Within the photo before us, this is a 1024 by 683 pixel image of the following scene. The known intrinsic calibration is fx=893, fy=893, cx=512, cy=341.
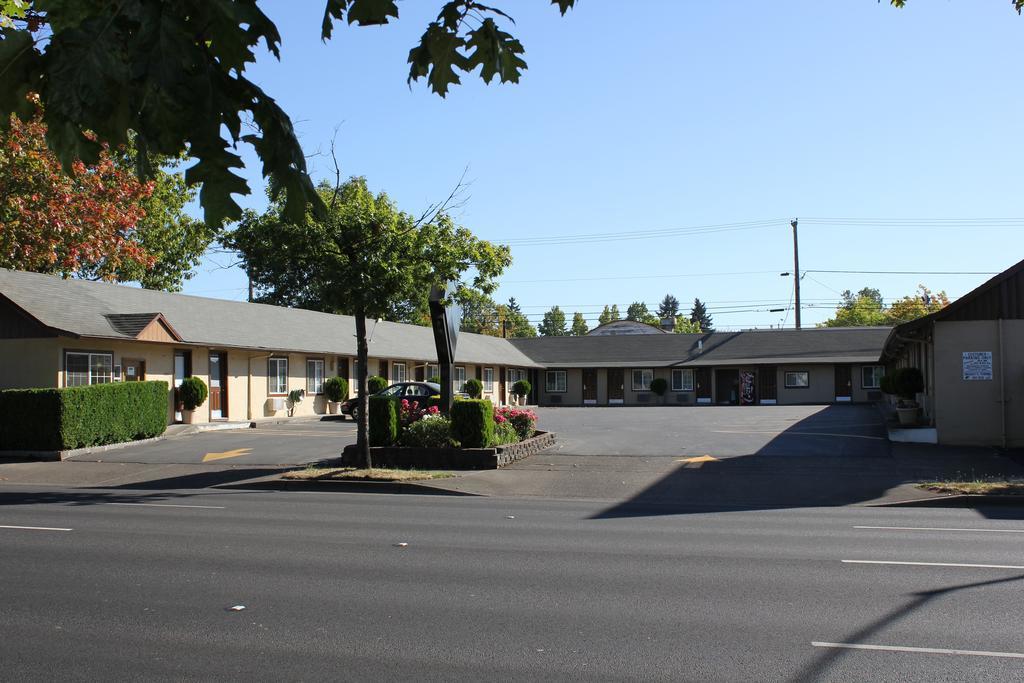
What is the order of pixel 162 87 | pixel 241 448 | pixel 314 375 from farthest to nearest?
pixel 314 375 → pixel 241 448 → pixel 162 87

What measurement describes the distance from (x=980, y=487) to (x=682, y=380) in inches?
1644

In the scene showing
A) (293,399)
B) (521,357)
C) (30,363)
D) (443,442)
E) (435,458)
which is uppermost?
(521,357)

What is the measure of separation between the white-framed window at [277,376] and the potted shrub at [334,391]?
2.75 meters

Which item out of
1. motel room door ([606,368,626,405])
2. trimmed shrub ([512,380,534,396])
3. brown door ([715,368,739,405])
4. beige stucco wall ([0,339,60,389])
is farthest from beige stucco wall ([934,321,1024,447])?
motel room door ([606,368,626,405])

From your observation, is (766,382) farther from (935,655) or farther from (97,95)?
(97,95)

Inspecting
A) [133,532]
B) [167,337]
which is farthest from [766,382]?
[133,532]

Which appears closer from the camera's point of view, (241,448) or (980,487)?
(980,487)

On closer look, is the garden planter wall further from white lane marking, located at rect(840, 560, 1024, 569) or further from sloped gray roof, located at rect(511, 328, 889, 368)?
sloped gray roof, located at rect(511, 328, 889, 368)

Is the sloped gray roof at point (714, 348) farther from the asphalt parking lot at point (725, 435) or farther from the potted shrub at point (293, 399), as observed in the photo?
the potted shrub at point (293, 399)

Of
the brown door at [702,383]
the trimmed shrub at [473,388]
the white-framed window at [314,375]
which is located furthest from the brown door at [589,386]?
the white-framed window at [314,375]

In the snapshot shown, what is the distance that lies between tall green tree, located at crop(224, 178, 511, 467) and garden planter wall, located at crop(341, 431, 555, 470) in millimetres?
1125

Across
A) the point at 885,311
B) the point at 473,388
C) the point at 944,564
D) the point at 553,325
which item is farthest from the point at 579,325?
the point at 944,564

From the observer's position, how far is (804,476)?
1798cm

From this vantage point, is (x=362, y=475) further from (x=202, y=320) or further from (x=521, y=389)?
(x=521, y=389)
